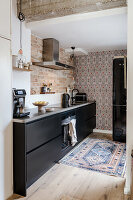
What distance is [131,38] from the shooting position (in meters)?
2.11

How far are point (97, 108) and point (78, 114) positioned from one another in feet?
4.75

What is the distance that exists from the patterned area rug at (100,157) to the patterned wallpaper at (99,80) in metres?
1.07

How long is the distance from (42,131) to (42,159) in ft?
1.26

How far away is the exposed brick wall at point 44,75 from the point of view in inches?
136

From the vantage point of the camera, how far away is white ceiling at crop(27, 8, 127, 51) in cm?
266

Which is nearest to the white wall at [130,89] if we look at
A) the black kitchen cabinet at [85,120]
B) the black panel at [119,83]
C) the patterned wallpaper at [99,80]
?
the black kitchen cabinet at [85,120]

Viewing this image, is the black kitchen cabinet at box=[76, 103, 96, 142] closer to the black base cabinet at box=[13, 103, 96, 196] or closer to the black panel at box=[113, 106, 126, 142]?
the black panel at box=[113, 106, 126, 142]

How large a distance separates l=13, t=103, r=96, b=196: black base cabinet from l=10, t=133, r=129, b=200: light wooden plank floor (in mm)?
116

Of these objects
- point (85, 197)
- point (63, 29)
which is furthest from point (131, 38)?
point (85, 197)

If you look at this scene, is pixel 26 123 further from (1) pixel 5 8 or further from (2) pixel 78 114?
(2) pixel 78 114

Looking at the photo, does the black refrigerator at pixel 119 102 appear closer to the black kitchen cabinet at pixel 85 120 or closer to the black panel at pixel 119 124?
the black panel at pixel 119 124

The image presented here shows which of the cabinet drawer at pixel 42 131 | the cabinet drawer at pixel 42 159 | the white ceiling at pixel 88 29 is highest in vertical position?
the white ceiling at pixel 88 29

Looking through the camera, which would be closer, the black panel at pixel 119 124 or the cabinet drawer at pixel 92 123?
the black panel at pixel 119 124

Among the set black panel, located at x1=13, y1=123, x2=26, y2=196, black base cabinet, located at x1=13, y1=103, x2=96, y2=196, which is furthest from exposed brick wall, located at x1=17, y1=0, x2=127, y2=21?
black panel, located at x1=13, y1=123, x2=26, y2=196
